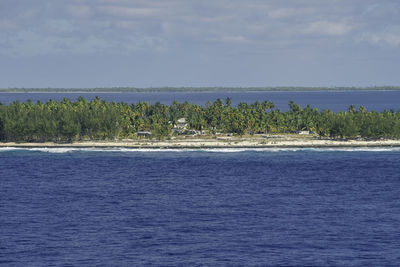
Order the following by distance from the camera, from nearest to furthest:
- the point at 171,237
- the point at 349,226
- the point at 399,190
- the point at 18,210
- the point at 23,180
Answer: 1. the point at 171,237
2. the point at 349,226
3. the point at 18,210
4. the point at 399,190
5. the point at 23,180

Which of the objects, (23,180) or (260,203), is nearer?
(260,203)

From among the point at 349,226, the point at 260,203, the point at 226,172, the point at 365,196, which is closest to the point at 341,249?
the point at 349,226

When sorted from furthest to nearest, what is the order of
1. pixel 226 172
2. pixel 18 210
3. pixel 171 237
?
pixel 226 172 < pixel 18 210 < pixel 171 237

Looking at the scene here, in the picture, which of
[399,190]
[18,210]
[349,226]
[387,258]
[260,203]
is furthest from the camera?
[399,190]

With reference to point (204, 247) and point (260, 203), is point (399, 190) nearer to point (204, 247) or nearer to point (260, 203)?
point (260, 203)

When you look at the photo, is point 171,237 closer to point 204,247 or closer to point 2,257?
point 204,247

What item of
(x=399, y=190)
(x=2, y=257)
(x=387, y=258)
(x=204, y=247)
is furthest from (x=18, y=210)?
(x=399, y=190)
